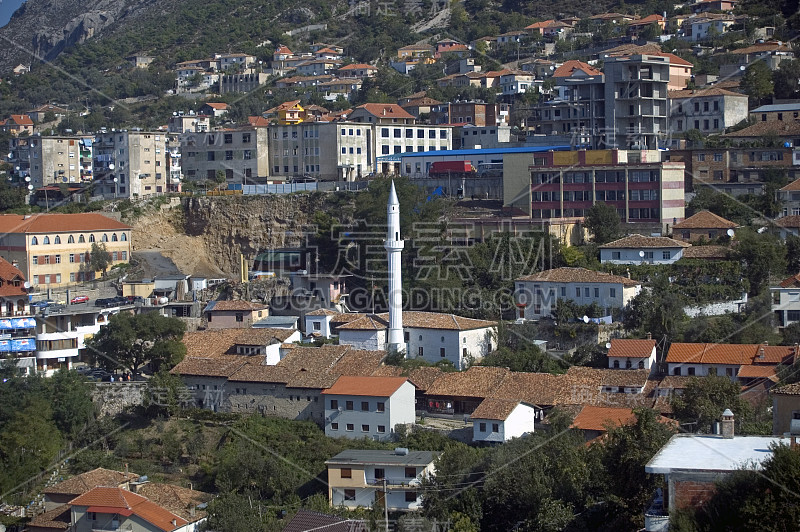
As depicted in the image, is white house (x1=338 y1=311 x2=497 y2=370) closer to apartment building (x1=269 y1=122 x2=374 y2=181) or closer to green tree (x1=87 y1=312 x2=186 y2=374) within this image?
green tree (x1=87 y1=312 x2=186 y2=374)

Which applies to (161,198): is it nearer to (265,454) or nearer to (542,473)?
(265,454)

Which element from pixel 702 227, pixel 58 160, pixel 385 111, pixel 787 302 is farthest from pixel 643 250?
pixel 58 160

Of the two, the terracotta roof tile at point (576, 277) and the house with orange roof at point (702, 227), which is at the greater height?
the house with orange roof at point (702, 227)

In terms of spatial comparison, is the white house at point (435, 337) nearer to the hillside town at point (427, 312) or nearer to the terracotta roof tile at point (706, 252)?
the hillside town at point (427, 312)

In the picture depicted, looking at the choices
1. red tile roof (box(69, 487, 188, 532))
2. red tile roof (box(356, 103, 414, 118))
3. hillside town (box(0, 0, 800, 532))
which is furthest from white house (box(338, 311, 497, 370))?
red tile roof (box(356, 103, 414, 118))

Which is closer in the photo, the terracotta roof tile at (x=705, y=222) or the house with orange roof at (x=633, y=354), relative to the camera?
the house with orange roof at (x=633, y=354)

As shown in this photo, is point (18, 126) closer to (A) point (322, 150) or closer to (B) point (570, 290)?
(A) point (322, 150)

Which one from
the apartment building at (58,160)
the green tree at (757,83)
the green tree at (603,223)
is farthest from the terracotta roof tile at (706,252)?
the apartment building at (58,160)
